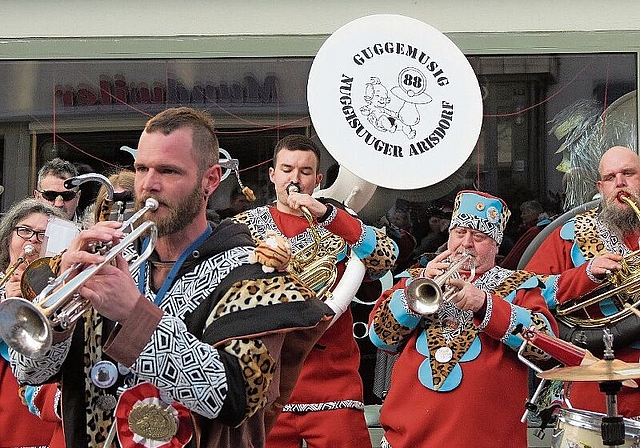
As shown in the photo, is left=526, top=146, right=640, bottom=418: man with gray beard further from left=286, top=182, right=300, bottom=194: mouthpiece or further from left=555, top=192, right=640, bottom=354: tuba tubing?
left=286, top=182, right=300, bottom=194: mouthpiece

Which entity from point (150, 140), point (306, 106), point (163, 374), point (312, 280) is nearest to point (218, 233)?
point (150, 140)

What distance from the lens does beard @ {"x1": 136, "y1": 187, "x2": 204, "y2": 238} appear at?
3.38m

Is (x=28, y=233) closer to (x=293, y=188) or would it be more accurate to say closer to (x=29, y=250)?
(x=29, y=250)

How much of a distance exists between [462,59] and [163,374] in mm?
3408

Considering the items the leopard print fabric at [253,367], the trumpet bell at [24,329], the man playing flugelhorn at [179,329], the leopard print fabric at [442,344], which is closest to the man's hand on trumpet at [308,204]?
Answer: the leopard print fabric at [442,344]

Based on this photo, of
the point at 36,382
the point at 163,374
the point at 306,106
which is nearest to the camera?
the point at 163,374

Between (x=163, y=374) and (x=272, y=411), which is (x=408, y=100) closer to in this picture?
(x=272, y=411)

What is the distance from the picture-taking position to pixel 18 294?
4816mm

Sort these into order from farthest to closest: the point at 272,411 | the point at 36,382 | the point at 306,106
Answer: the point at 306,106
the point at 272,411
the point at 36,382

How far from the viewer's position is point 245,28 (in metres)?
6.79

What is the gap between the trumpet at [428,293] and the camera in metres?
5.16

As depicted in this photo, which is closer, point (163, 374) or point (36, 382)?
point (163, 374)

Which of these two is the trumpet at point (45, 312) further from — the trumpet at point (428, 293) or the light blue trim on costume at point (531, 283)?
the light blue trim on costume at point (531, 283)

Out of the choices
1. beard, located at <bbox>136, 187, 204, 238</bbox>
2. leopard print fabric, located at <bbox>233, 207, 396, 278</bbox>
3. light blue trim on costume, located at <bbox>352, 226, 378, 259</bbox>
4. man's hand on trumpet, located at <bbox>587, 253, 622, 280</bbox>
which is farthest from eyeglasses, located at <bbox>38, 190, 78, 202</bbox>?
beard, located at <bbox>136, 187, 204, 238</bbox>
